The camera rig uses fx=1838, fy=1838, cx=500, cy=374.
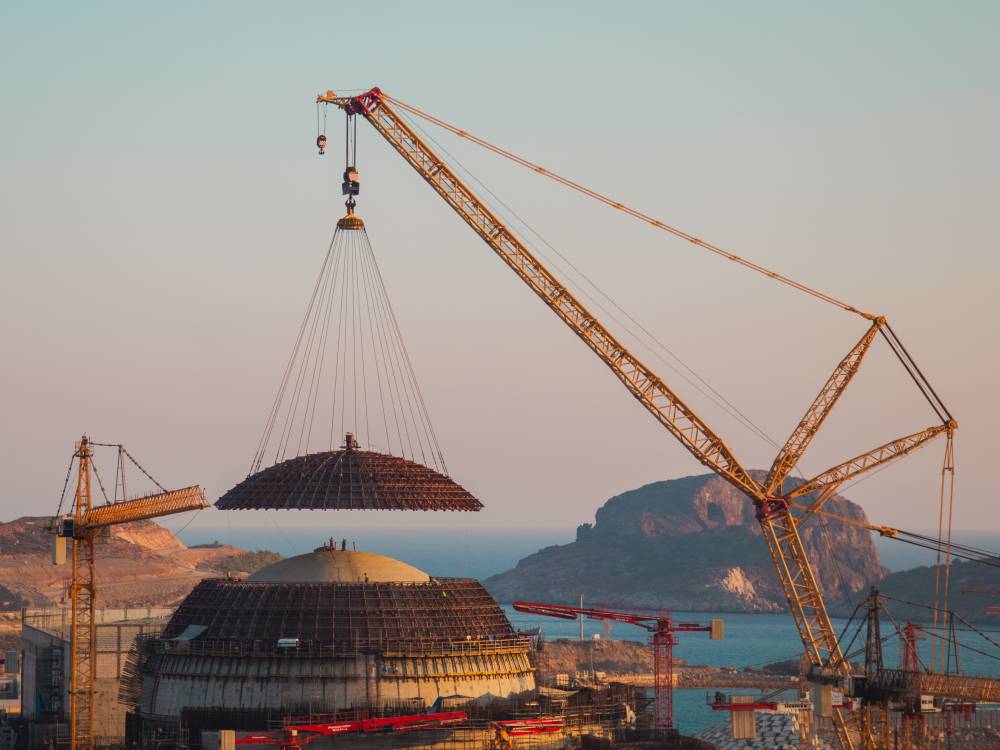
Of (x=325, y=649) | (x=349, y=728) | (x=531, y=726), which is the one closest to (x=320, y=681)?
(x=325, y=649)

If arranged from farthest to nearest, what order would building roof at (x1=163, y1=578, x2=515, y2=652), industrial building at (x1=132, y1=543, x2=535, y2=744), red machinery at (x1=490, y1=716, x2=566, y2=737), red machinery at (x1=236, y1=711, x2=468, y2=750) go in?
building roof at (x1=163, y1=578, x2=515, y2=652) → industrial building at (x1=132, y1=543, x2=535, y2=744) → red machinery at (x1=490, y1=716, x2=566, y2=737) → red machinery at (x1=236, y1=711, x2=468, y2=750)

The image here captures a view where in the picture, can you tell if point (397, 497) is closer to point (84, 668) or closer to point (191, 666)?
point (191, 666)

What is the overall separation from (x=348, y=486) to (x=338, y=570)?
26.9 feet

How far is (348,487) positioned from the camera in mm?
174875

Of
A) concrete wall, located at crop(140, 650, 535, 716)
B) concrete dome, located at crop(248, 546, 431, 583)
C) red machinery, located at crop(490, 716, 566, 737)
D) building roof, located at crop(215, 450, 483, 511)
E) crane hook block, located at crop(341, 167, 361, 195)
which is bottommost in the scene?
red machinery, located at crop(490, 716, 566, 737)

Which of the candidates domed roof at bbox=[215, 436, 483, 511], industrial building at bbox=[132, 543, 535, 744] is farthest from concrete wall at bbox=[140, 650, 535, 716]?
domed roof at bbox=[215, 436, 483, 511]

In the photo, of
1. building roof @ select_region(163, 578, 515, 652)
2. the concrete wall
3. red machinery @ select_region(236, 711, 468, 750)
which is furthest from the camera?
building roof @ select_region(163, 578, 515, 652)

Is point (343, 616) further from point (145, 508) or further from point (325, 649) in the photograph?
point (145, 508)

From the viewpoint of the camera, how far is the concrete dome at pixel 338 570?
172m

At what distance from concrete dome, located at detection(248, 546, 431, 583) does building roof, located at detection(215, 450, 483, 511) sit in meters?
5.38

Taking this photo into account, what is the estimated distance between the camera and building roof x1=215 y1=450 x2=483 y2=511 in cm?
17300

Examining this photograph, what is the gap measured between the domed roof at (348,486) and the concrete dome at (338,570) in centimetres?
541

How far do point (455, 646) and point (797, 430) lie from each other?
41544 mm

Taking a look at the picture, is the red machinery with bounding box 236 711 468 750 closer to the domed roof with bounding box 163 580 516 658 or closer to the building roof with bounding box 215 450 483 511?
the domed roof with bounding box 163 580 516 658
